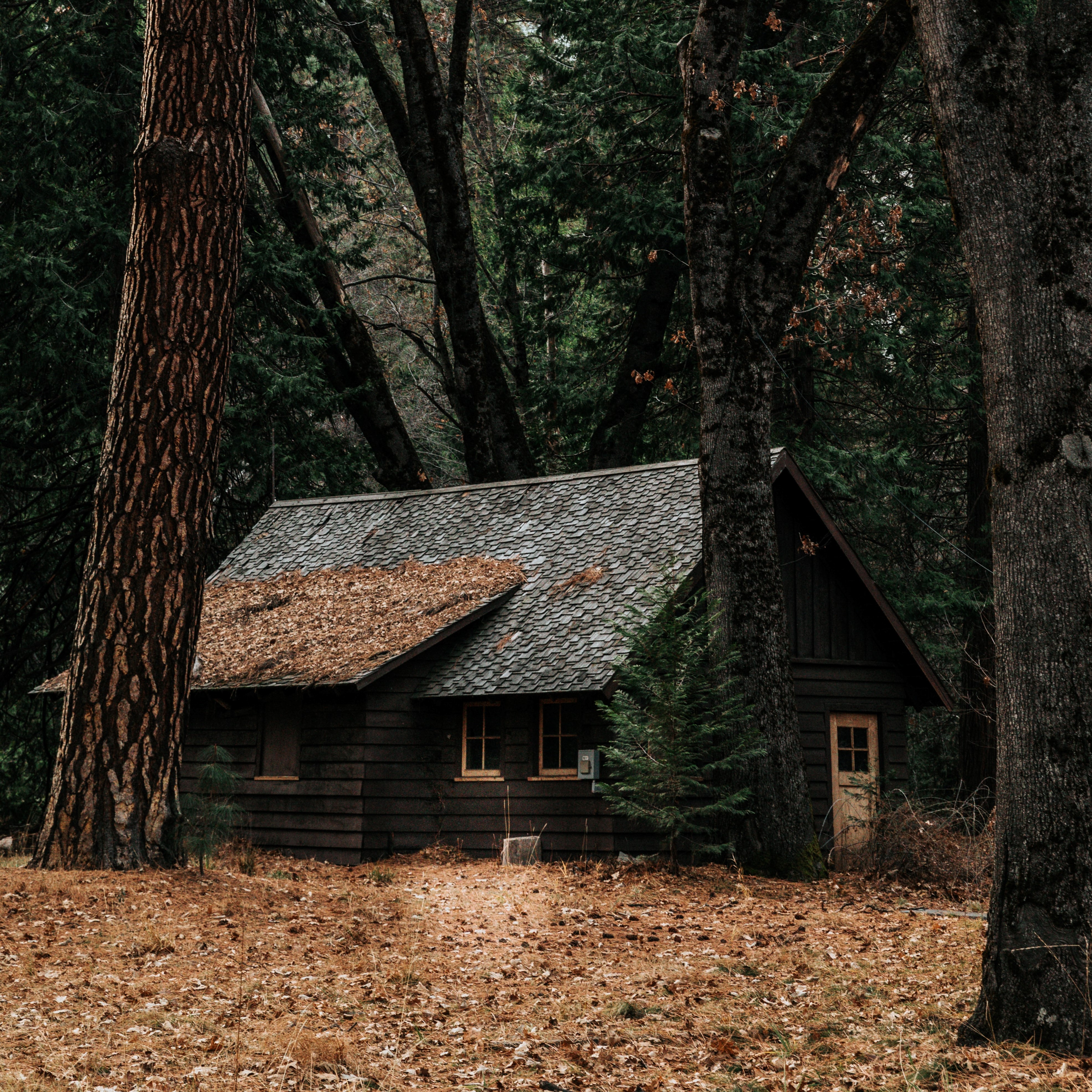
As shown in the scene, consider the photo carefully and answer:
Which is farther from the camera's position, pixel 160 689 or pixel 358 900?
pixel 358 900

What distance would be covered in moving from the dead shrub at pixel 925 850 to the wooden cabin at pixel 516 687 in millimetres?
1506

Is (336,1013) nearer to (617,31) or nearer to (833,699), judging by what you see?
(833,699)

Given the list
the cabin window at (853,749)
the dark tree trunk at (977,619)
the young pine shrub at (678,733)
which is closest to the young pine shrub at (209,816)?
the young pine shrub at (678,733)

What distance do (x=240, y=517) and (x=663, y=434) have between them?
9.11 m

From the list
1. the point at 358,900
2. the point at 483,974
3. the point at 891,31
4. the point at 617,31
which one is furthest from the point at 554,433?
the point at 483,974

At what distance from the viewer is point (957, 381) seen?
20.8 m

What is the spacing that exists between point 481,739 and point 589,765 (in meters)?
2.15

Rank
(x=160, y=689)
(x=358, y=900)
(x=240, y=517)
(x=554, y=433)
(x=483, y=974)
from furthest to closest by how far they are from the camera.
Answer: (x=554, y=433) → (x=240, y=517) → (x=358, y=900) → (x=160, y=689) → (x=483, y=974)

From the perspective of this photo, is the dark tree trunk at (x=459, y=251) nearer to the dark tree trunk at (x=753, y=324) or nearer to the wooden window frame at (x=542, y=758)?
the wooden window frame at (x=542, y=758)

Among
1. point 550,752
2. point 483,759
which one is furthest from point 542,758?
point 483,759

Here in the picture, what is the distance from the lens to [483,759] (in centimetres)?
1595

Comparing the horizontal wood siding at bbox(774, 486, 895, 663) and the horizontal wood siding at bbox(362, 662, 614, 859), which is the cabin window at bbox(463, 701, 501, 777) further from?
the horizontal wood siding at bbox(774, 486, 895, 663)

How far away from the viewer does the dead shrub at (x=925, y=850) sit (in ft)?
44.7

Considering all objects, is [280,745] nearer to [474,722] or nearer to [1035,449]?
[474,722]
